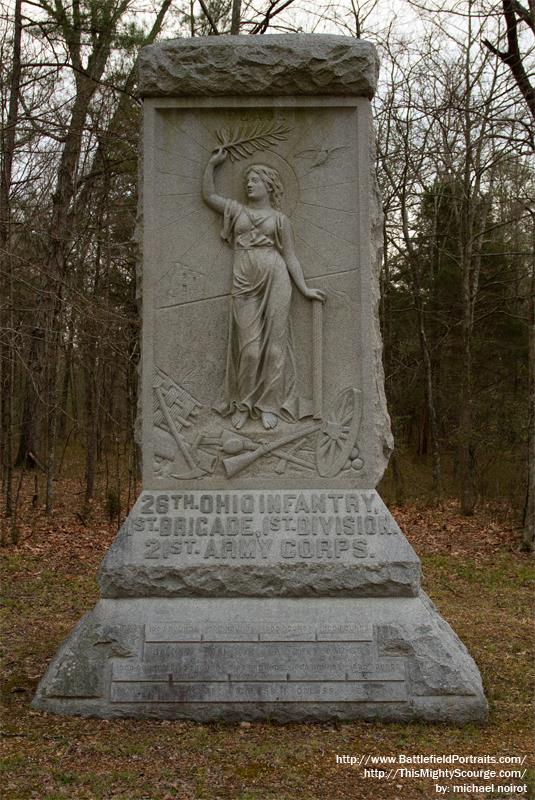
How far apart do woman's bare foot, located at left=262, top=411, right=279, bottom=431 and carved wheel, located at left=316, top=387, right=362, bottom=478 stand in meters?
0.32

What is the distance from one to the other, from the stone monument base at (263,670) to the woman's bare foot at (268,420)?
1264 millimetres

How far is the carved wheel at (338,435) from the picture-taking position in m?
5.64

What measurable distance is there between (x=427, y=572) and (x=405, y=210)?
8527mm

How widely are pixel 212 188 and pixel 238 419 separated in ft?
5.32

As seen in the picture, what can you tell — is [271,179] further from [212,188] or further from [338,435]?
[338,435]

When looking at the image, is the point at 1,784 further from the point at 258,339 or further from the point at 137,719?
the point at 258,339

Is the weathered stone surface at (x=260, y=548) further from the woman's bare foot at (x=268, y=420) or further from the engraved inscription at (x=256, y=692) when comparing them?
the engraved inscription at (x=256, y=692)

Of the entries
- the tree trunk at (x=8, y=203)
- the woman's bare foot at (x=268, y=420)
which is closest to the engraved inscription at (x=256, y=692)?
the woman's bare foot at (x=268, y=420)

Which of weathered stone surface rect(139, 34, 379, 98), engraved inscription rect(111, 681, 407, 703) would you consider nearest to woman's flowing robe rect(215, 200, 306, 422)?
weathered stone surface rect(139, 34, 379, 98)

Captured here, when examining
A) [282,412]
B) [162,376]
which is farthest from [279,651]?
[162,376]

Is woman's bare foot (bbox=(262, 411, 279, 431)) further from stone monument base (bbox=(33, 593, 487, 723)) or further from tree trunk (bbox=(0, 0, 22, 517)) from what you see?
tree trunk (bbox=(0, 0, 22, 517))

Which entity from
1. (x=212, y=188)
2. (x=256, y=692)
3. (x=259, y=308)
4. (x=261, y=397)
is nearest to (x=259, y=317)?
(x=259, y=308)

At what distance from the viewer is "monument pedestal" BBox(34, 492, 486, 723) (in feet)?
17.0

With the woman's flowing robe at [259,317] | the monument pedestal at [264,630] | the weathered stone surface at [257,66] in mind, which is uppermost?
the weathered stone surface at [257,66]
